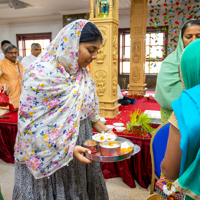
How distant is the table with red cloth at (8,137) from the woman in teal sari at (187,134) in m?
2.34

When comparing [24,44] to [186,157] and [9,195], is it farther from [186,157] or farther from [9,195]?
[186,157]

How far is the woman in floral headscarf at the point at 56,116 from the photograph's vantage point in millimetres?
1002

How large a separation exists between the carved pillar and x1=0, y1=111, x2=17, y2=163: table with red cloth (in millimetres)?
3111

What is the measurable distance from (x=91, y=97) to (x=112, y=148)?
1.05ft

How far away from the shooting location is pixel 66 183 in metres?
1.17

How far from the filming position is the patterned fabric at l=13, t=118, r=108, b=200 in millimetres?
1112

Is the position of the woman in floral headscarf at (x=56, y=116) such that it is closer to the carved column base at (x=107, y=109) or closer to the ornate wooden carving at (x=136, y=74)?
the carved column base at (x=107, y=109)

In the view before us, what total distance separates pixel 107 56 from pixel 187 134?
2262mm

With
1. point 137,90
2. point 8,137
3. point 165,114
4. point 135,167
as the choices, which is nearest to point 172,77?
point 165,114

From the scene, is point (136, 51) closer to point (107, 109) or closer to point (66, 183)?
point (107, 109)

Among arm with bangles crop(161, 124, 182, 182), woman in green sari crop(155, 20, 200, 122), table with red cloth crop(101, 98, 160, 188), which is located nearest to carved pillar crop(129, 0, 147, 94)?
table with red cloth crop(101, 98, 160, 188)

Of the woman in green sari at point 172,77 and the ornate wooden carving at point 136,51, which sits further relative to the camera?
the ornate wooden carving at point 136,51

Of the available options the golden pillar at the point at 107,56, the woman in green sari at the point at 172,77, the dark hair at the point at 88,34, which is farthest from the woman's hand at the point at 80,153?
the golden pillar at the point at 107,56

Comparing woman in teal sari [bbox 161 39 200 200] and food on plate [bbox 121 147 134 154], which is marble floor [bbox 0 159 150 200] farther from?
woman in teal sari [bbox 161 39 200 200]
